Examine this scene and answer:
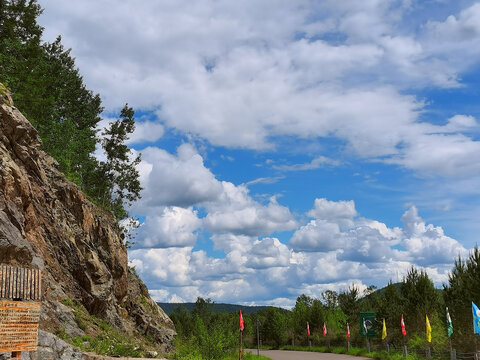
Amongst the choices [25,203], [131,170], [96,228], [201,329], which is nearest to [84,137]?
[131,170]

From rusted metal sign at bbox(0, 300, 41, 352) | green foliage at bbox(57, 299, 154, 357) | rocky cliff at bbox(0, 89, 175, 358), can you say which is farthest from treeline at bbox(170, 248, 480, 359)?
rusted metal sign at bbox(0, 300, 41, 352)

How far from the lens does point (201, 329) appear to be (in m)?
31.7

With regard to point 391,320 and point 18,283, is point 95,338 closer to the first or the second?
point 18,283

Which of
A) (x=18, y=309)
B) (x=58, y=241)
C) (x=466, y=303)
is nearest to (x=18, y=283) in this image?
(x=18, y=309)

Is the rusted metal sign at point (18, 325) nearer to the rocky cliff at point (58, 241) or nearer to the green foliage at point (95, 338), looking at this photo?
the rocky cliff at point (58, 241)

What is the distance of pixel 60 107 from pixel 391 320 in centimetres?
4034

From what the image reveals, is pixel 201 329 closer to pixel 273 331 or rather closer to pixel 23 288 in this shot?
pixel 23 288

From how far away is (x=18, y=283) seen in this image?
456 inches

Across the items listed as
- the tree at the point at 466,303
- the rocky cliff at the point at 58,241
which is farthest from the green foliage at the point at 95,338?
the tree at the point at 466,303

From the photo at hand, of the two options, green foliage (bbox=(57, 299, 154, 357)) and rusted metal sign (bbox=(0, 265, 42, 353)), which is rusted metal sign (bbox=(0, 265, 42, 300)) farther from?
green foliage (bbox=(57, 299, 154, 357))

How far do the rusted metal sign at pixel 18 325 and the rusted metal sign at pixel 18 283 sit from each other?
0.18 m

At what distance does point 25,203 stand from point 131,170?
31.3 metres

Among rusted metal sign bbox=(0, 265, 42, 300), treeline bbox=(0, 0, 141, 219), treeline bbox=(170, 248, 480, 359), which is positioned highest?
treeline bbox=(0, 0, 141, 219)

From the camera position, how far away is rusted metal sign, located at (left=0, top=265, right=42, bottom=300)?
444 inches
